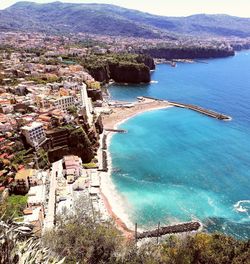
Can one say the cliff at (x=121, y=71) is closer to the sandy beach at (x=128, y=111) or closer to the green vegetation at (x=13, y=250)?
the sandy beach at (x=128, y=111)

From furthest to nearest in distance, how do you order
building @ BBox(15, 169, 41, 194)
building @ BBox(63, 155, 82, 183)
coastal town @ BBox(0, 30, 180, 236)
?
building @ BBox(63, 155, 82, 183)
building @ BBox(15, 169, 41, 194)
coastal town @ BBox(0, 30, 180, 236)

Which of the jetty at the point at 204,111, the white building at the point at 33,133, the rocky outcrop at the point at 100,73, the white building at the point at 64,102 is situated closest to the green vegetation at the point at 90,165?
the white building at the point at 33,133

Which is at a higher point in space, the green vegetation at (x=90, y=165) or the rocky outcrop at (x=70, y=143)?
the rocky outcrop at (x=70, y=143)

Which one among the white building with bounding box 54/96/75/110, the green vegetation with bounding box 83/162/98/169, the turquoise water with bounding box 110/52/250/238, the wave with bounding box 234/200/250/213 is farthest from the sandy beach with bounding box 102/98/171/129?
the wave with bounding box 234/200/250/213

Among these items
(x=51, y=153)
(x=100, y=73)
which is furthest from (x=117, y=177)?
(x=100, y=73)

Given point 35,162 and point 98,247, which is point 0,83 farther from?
point 98,247

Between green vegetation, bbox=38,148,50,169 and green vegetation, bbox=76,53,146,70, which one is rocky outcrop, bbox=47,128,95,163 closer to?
green vegetation, bbox=38,148,50,169
